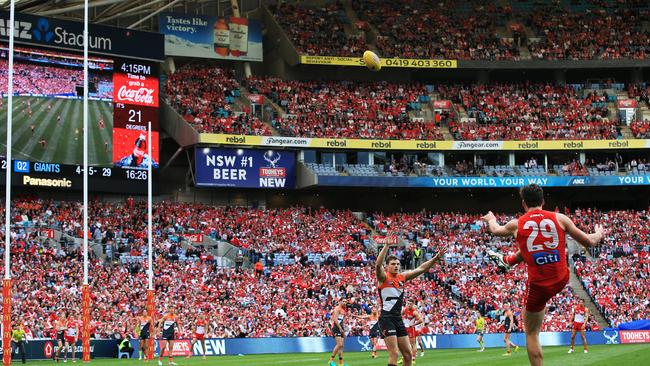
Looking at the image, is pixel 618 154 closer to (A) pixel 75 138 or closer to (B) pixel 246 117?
(B) pixel 246 117

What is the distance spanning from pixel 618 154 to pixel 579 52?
879 cm

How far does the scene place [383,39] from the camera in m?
72.7

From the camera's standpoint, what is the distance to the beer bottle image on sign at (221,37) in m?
68.1

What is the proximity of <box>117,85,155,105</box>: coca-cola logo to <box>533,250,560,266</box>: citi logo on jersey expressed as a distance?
4784 centimetres

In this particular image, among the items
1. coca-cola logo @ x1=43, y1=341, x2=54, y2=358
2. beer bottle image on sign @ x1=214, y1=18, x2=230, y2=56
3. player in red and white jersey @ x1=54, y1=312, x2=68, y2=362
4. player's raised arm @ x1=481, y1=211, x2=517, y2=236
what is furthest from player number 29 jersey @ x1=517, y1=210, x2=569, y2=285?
beer bottle image on sign @ x1=214, y1=18, x2=230, y2=56

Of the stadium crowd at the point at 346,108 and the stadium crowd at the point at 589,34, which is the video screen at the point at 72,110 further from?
the stadium crowd at the point at 589,34

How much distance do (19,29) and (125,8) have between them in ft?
39.7

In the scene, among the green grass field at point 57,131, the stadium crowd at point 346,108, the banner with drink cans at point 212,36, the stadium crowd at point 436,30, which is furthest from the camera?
the stadium crowd at point 436,30

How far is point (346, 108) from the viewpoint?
69.1 meters

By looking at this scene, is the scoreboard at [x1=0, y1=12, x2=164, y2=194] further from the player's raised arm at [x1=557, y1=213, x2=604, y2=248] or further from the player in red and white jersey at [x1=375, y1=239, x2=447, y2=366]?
the player's raised arm at [x1=557, y1=213, x2=604, y2=248]

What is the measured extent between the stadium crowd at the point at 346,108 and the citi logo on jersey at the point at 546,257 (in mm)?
53289

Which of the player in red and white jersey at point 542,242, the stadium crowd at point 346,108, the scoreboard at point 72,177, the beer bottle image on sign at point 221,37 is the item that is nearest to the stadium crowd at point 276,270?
the scoreboard at point 72,177

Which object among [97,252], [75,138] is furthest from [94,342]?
[75,138]

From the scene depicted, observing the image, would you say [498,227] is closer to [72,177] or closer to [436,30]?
[72,177]
